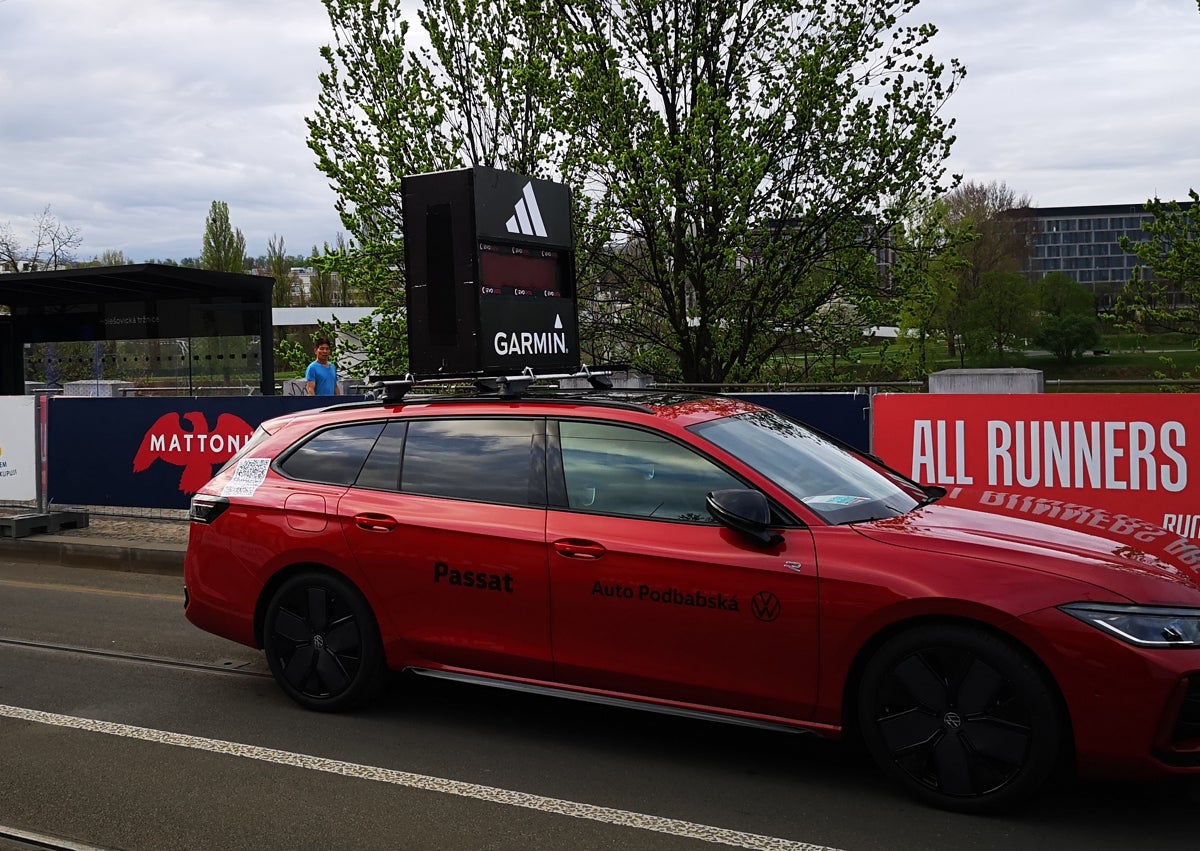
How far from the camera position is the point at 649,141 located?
18734mm

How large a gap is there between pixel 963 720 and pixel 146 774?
11.4 feet

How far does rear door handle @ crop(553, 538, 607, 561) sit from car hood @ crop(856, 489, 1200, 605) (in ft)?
3.74

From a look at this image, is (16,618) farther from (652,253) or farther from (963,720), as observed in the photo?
(652,253)

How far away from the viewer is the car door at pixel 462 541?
5145 mm

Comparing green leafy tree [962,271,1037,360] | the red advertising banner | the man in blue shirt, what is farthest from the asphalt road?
green leafy tree [962,271,1037,360]

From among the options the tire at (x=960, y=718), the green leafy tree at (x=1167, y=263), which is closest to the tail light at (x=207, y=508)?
the tire at (x=960, y=718)

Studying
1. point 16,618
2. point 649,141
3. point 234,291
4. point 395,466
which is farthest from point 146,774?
point 649,141

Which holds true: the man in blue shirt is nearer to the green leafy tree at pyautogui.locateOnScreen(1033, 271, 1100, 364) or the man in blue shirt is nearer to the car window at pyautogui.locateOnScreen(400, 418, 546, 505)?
the car window at pyautogui.locateOnScreen(400, 418, 546, 505)

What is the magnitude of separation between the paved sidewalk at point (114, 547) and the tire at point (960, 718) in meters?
7.98

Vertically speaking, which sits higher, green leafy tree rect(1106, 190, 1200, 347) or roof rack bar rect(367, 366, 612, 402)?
green leafy tree rect(1106, 190, 1200, 347)

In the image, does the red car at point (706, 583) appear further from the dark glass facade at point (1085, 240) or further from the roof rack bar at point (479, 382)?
the dark glass facade at point (1085, 240)

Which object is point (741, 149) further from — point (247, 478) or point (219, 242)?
point (219, 242)

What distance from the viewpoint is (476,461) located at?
18.1ft

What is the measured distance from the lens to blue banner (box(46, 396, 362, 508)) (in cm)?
1189
